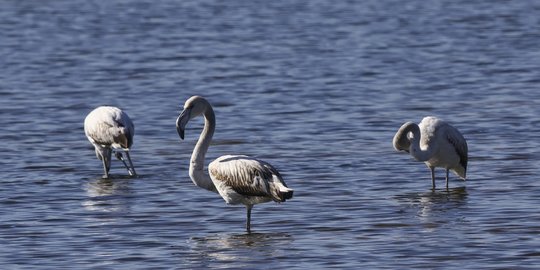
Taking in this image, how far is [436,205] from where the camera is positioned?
14.4 meters

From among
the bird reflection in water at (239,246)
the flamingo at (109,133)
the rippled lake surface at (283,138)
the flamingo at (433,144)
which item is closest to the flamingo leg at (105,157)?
the flamingo at (109,133)

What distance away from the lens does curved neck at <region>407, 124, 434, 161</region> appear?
14977 millimetres

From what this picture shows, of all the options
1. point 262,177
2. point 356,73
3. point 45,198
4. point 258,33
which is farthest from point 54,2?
point 262,177

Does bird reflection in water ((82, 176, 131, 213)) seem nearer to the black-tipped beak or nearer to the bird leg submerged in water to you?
the bird leg submerged in water

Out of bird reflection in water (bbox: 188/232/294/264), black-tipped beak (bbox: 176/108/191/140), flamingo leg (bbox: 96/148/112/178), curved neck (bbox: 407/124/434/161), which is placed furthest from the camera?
flamingo leg (bbox: 96/148/112/178)

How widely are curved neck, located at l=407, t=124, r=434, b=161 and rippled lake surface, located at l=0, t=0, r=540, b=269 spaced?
42 cm

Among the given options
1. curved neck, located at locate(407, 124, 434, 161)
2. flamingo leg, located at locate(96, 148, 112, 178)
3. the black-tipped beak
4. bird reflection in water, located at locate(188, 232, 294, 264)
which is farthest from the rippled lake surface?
the black-tipped beak

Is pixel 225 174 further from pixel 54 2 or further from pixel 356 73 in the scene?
pixel 54 2

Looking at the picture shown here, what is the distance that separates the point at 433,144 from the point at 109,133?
386cm

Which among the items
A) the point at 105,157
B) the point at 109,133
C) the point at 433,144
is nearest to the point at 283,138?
the point at 105,157

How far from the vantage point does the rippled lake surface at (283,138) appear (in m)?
12.5

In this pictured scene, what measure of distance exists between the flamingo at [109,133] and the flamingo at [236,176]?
3198 millimetres

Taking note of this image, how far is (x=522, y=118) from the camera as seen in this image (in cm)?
2034

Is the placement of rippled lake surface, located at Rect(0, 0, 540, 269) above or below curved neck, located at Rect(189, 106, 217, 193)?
below
